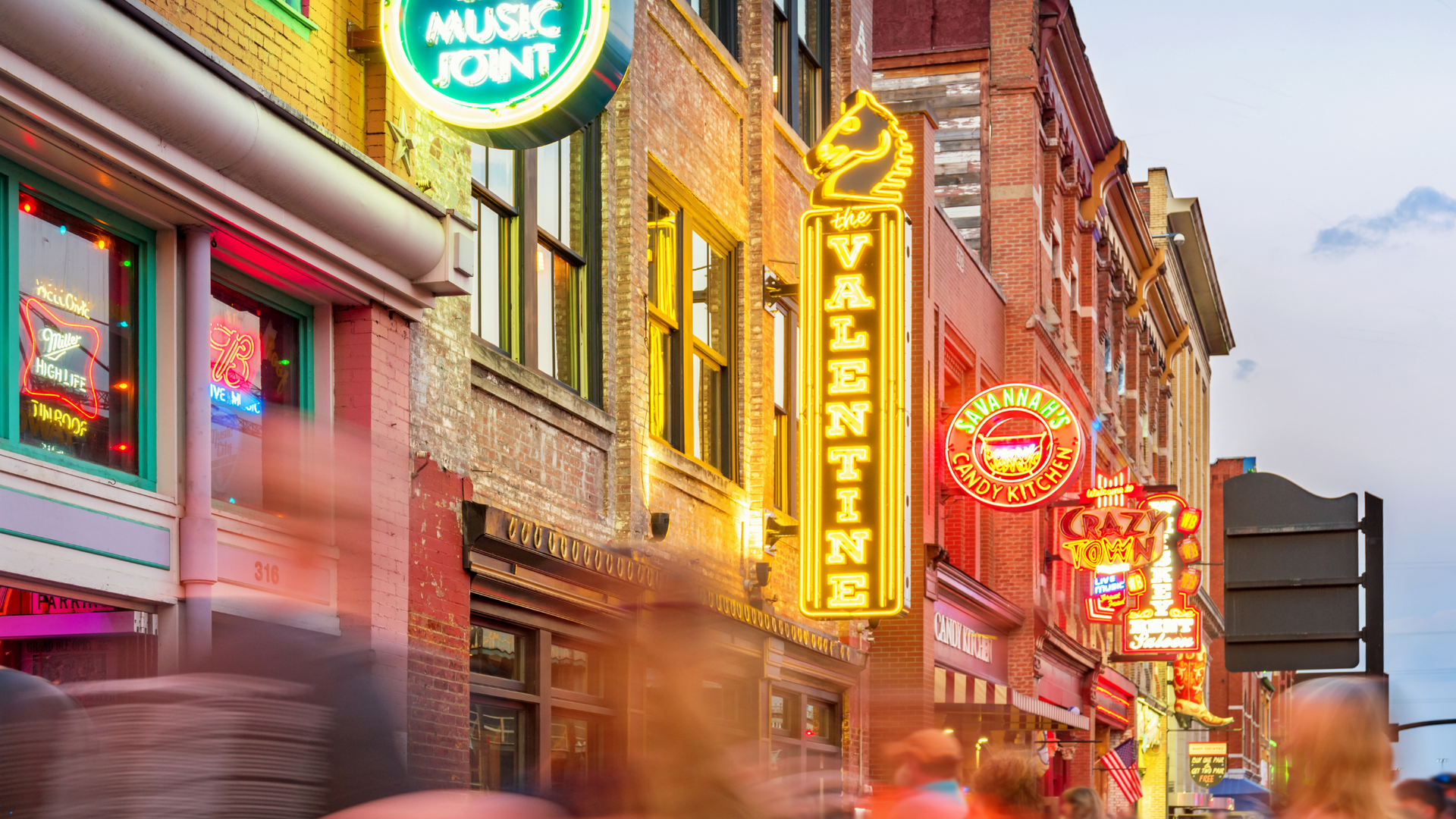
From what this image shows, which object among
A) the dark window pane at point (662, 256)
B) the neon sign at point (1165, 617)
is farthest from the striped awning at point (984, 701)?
the neon sign at point (1165, 617)

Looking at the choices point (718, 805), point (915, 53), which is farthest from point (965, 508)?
point (718, 805)

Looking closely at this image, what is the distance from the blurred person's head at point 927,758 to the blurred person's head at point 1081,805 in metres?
4.10

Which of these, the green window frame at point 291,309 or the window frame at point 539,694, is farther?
the window frame at point 539,694

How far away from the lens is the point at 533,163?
13.1m

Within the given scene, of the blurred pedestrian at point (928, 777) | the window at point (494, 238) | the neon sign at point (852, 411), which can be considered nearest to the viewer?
the blurred pedestrian at point (928, 777)

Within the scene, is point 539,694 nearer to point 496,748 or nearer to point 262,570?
point 496,748

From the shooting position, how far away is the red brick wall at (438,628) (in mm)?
10680

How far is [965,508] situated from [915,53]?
344 inches

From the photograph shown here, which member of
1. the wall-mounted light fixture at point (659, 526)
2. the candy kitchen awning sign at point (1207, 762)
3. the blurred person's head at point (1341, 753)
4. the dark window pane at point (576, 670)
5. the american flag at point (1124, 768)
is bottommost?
the candy kitchen awning sign at point (1207, 762)

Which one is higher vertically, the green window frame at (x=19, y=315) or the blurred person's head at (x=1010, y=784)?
the green window frame at (x=19, y=315)

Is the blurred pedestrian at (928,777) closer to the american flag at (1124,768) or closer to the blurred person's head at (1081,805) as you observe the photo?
the blurred person's head at (1081,805)

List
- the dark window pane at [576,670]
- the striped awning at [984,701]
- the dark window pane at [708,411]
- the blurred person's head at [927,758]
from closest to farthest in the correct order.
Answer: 1. the blurred person's head at [927,758]
2. the dark window pane at [576,670]
3. the dark window pane at [708,411]
4. the striped awning at [984,701]

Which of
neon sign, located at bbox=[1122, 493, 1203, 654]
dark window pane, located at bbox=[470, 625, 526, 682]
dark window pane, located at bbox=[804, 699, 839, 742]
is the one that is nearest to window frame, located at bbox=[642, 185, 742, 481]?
dark window pane, located at bbox=[470, 625, 526, 682]

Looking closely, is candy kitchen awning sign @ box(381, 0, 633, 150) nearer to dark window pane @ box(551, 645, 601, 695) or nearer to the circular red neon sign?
dark window pane @ box(551, 645, 601, 695)
